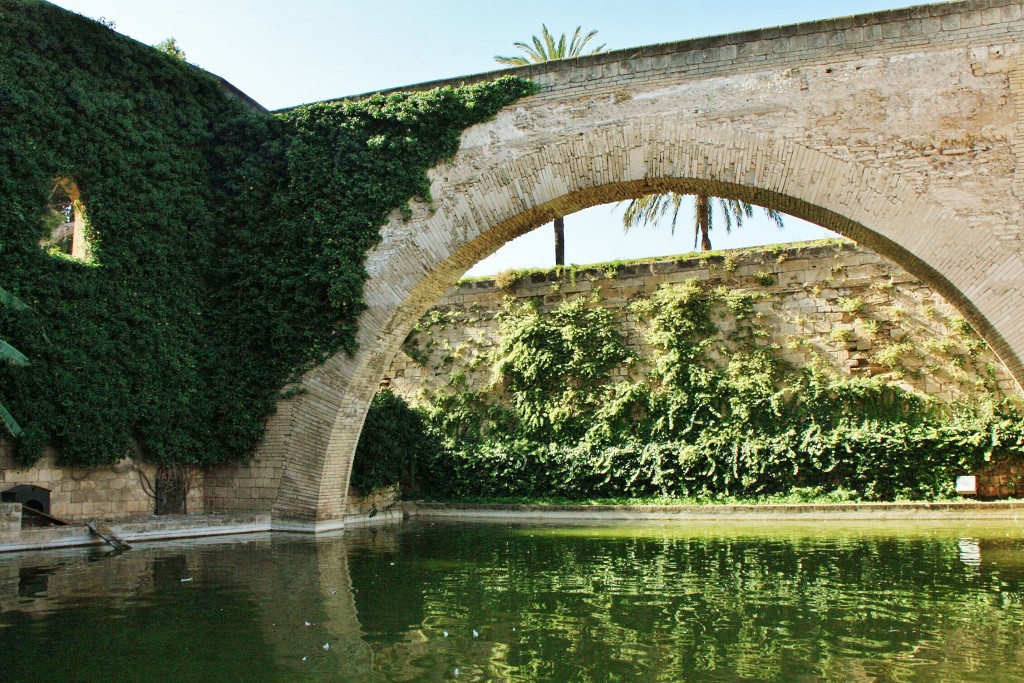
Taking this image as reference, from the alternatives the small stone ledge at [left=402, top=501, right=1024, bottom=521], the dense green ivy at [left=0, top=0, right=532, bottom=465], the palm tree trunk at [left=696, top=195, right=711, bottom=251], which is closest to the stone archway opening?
the dense green ivy at [left=0, top=0, right=532, bottom=465]

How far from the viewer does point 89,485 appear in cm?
1004

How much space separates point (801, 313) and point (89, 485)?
11.1 metres

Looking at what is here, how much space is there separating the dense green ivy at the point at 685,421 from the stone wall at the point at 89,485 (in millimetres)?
6116

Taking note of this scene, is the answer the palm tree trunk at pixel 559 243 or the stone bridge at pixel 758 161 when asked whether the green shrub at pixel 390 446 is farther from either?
the palm tree trunk at pixel 559 243

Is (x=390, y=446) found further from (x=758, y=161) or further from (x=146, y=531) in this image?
(x=758, y=161)

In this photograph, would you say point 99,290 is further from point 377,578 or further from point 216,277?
point 377,578

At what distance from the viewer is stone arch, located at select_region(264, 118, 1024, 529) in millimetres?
8320

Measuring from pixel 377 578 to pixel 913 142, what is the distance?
22.2 feet

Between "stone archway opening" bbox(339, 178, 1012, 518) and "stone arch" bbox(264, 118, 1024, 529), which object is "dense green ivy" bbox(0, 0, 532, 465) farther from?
"stone archway opening" bbox(339, 178, 1012, 518)

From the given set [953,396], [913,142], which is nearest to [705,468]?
[953,396]

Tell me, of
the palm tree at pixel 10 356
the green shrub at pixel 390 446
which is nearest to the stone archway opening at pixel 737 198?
the green shrub at pixel 390 446

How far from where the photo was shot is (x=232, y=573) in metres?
7.21

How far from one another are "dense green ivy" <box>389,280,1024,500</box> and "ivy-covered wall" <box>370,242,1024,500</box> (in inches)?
1.1

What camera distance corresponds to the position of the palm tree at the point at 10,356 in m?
8.38
